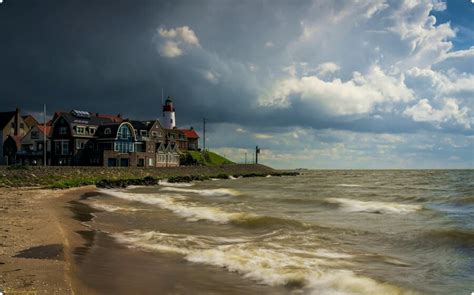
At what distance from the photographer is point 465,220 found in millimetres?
23219

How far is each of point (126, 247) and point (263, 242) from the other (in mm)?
5288

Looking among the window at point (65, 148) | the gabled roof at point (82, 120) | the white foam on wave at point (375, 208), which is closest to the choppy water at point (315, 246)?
the white foam on wave at point (375, 208)

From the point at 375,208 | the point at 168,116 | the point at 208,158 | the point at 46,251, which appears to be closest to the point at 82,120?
the point at 168,116

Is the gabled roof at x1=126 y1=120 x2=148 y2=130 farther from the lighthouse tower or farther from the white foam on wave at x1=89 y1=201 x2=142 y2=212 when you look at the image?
the white foam on wave at x1=89 y1=201 x2=142 y2=212

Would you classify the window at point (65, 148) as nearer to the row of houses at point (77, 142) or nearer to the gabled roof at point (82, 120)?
the row of houses at point (77, 142)

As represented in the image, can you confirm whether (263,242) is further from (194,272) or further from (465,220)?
(465,220)

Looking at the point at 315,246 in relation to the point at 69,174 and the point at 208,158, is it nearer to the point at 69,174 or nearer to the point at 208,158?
the point at 69,174

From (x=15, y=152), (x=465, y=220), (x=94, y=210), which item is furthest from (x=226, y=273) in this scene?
(x=15, y=152)

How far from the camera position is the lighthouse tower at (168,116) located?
110500mm

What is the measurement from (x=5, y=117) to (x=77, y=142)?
21468 mm

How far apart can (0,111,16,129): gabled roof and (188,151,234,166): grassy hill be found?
41.3 m

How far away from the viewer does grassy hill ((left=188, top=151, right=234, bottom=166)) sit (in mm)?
104188

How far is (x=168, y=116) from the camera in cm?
Answer: 11075

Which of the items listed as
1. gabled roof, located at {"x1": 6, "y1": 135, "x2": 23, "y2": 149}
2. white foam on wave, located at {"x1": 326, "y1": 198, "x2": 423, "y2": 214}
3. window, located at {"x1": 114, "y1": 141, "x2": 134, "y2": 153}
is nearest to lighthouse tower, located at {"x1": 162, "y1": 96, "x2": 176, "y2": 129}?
window, located at {"x1": 114, "y1": 141, "x2": 134, "y2": 153}
